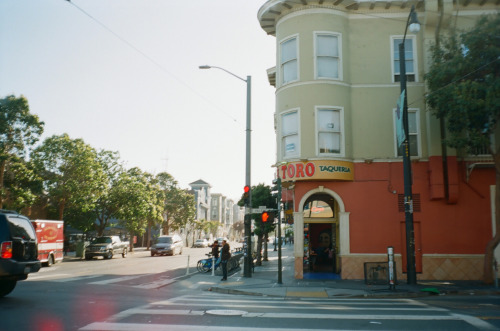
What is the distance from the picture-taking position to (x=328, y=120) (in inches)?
746

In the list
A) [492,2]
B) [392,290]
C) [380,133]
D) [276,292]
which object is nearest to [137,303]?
[276,292]

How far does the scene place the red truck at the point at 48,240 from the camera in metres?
25.6

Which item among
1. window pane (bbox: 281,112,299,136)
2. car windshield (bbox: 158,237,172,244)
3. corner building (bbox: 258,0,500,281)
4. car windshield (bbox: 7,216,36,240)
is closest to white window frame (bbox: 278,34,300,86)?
corner building (bbox: 258,0,500,281)

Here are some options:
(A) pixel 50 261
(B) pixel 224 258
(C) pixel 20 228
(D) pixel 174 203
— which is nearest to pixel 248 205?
(B) pixel 224 258

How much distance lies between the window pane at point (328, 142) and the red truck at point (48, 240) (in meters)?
17.1

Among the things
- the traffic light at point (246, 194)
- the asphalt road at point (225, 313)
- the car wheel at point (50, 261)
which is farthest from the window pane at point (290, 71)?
the car wheel at point (50, 261)

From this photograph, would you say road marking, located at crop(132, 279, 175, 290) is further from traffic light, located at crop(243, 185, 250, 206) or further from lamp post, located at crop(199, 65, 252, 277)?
traffic light, located at crop(243, 185, 250, 206)

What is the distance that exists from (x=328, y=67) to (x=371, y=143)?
3.84 meters

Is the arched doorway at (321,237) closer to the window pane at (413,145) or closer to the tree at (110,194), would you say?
the window pane at (413,145)

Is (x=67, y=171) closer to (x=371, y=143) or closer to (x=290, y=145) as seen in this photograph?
(x=290, y=145)

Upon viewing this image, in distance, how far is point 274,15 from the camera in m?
20.4

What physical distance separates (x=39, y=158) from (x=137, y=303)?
25883mm

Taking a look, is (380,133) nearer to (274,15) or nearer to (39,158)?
(274,15)

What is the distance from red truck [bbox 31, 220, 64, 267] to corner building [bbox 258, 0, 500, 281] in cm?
1562
